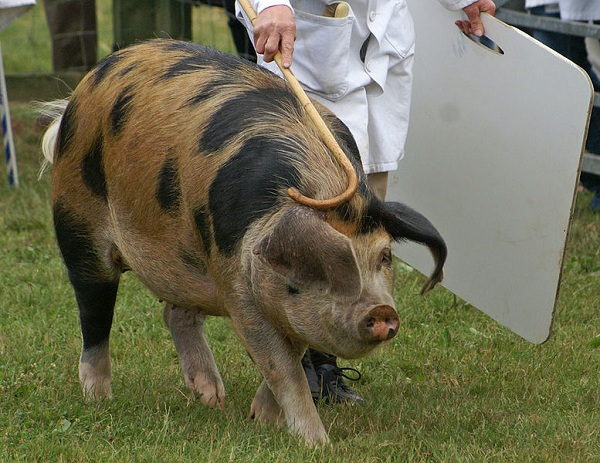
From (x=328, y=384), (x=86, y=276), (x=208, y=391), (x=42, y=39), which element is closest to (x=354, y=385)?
(x=328, y=384)

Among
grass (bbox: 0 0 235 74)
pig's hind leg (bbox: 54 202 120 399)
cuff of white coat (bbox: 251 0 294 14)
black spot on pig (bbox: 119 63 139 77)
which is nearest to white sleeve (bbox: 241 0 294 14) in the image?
cuff of white coat (bbox: 251 0 294 14)

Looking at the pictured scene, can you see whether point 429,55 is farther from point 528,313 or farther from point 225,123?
point 225,123

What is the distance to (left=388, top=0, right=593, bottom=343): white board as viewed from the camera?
154 inches

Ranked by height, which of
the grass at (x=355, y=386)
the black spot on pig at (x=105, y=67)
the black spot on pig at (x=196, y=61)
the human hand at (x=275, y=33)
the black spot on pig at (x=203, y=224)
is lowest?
the grass at (x=355, y=386)

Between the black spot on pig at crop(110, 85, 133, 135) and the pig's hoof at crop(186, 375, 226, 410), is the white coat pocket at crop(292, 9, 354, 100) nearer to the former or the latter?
the black spot on pig at crop(110, 85, 133, 135)

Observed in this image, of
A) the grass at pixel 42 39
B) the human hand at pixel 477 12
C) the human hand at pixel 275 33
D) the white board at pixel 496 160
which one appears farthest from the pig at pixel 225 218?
the grass at pixel 42 39

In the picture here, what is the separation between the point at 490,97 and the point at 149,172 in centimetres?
148

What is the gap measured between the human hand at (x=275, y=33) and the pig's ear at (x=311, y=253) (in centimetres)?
62

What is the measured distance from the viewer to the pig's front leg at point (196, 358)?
154 inches

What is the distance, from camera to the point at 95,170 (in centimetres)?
363

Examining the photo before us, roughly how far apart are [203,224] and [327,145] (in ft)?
1.40

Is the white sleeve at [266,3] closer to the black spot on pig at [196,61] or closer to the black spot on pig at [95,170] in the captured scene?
the black spot on pig at [196,61]

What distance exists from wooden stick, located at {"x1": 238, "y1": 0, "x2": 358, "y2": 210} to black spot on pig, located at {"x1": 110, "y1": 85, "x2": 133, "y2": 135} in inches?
18.1

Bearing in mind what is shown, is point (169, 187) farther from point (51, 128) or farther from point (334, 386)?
point (334, 386)
